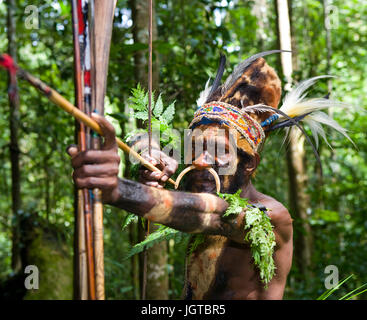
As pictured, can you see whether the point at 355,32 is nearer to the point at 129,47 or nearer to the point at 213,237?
the point at 129,47

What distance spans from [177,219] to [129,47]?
1.69 meters

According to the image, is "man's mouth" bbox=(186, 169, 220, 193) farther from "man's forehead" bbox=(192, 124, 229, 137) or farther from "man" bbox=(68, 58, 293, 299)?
"man's forehead" bbox=(192, 124, 229, 137)

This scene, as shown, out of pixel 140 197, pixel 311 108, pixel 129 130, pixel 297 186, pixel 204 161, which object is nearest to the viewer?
pixel 140 197

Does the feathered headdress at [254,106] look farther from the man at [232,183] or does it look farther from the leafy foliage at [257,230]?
the leafy foliage at [257,230]

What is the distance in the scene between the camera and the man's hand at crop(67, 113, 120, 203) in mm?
1218

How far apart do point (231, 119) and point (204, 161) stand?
27 centimetres

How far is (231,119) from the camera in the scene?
6.97 feet

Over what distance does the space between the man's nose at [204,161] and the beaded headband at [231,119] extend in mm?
180

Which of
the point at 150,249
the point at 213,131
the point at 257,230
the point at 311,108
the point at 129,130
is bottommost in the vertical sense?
the point at 257,230

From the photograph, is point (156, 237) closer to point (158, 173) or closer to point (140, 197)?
point (158, 173)

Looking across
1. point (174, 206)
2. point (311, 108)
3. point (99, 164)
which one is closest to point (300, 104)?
point (311, 108)

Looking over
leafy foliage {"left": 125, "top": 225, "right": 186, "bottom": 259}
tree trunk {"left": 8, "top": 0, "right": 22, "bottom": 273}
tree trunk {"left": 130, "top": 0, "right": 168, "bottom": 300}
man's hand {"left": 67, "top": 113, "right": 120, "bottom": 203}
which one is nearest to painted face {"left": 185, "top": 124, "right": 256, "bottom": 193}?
leafy foliage {"left": 125, "top": 225, "right": 186, "bottom": 259}

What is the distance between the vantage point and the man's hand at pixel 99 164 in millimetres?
1218

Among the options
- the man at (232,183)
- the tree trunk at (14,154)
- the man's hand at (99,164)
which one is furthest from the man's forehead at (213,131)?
the tree trunk at (14,154)
